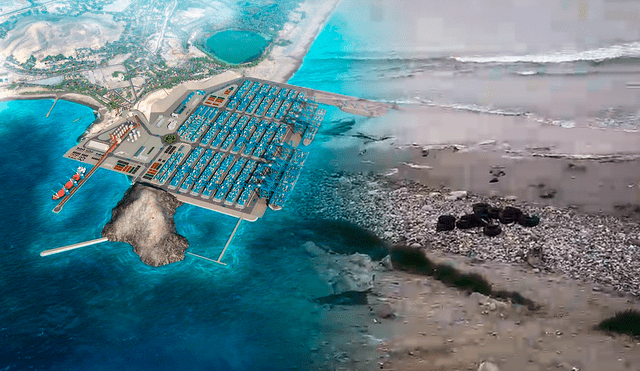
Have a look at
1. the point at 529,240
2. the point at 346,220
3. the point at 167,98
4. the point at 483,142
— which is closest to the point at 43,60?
the point at 167,98

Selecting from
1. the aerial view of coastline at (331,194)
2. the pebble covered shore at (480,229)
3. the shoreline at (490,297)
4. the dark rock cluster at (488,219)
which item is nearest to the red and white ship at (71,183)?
the aerial view of coastline at (331,194)

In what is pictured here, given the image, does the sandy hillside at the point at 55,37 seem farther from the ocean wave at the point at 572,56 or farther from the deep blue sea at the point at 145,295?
the ocean wave at the point at 572,56

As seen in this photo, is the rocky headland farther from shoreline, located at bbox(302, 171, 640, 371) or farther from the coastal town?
the coastal town

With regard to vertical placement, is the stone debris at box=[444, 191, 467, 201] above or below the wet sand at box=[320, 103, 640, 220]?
below

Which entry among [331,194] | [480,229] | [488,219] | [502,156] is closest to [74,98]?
[331,194]

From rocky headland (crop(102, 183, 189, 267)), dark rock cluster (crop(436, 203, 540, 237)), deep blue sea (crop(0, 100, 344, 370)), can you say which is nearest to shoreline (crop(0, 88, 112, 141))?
deep blue sea (crop(0, 100, 344, 370))

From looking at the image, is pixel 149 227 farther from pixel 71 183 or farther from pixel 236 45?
pixel 236 45
